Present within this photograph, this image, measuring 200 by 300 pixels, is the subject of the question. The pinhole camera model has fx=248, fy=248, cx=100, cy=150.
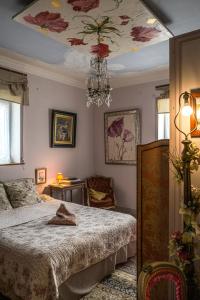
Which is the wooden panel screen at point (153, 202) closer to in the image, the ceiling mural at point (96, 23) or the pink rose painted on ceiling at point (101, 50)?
the ceiling mural at point (96, 23)

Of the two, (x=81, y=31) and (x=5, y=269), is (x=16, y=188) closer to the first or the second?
(x=5, y=269)

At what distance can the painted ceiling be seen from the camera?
239cm

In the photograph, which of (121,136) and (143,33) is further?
(121,136)

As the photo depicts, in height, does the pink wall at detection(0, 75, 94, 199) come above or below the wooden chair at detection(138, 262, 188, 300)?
above

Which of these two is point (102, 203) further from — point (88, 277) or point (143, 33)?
point (143, 33)

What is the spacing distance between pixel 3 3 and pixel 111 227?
2.53 meters

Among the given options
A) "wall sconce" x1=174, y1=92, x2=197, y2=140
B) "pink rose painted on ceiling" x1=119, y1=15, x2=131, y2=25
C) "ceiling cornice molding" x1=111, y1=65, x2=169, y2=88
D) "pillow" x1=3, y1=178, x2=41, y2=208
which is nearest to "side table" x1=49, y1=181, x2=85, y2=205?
"pillow" x1=3, y1=178, x2=41, y2=208

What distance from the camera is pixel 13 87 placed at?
3861 mm

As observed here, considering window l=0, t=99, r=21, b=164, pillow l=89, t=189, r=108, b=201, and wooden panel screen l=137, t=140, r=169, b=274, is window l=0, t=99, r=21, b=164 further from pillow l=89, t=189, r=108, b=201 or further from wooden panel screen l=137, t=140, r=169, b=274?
wooden panel screen l=137, t=140, r=169, b=274

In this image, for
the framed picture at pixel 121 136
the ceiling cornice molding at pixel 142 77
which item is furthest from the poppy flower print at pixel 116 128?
the ceiling cornice molding at pixel 142 77

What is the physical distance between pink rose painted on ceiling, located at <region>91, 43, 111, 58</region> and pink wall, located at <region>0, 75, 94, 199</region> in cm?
134

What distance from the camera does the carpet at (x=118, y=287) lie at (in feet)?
7.99

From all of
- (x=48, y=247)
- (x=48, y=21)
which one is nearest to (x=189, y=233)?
(x=48, y=247)

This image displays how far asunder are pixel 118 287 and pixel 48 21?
9.40ft
